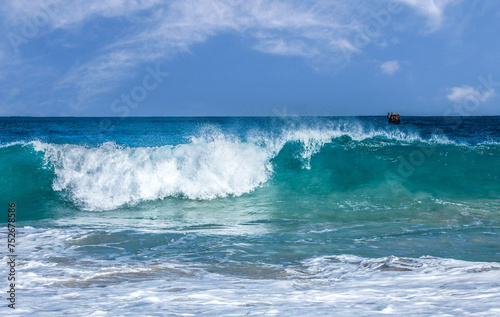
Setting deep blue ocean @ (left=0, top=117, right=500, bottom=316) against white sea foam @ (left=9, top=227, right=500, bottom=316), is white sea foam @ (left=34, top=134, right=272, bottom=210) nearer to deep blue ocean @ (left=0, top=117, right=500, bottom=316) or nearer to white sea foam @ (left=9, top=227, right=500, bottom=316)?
deep blue ocean @ (left=0, top=117, right=500, bottom=316)

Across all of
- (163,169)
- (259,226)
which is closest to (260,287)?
(259,226)

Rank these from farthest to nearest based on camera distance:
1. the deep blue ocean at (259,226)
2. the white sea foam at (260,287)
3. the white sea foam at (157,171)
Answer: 1. the white sea foam at (157,171)
2. the deep blue ocean at (259,226)
3. the white sea foam at (260,287)

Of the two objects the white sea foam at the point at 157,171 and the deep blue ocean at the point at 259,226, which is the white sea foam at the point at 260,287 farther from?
the white sea foam at the point at 157,171

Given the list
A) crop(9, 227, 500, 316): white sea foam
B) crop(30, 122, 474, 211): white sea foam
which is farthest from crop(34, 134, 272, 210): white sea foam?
crop(9, 227, 500, 316): white sea foam

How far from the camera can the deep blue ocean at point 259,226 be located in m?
3.54

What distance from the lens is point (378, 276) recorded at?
4195 mm

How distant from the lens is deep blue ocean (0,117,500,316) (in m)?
3.54

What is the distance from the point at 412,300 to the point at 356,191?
7214 mm

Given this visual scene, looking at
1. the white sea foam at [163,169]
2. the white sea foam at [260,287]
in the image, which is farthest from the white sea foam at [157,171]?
the white sea foam at [260,287]

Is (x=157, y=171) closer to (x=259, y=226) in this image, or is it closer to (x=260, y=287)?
(x=259, y=226)

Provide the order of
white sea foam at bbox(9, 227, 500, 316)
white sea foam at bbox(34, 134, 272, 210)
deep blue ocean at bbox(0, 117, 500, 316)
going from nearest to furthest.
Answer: white sea foam at bbox(9, 227, 500, 316) → deep blue ocean at bbox(0, 117, 500, 316) → white sea foam at bbox(34, 134, 272, 210)

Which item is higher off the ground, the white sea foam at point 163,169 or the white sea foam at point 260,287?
the white sea foam at point 163,169

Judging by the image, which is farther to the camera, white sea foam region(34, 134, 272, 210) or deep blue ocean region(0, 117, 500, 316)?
white sea foam region(34, 134, 272, 210)

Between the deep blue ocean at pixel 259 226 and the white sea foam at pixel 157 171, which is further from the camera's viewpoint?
the white sea foam at pixel 157 171
